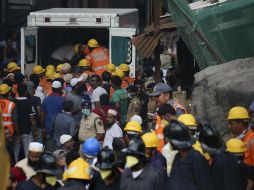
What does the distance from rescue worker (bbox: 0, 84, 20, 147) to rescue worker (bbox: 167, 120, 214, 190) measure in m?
5.95

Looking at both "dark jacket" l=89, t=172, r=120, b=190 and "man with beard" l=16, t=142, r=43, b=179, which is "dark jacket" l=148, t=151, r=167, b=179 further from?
"man with beard" l=16, t=142, r=43, b=179

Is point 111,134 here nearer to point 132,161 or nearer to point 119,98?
point 119,98

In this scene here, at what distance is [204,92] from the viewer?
14.0m

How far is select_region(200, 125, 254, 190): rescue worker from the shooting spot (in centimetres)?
1036

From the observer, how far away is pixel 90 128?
1458 centimetres

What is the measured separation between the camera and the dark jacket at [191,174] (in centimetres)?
1007

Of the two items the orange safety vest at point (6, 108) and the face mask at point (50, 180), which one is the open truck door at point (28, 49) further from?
the face mask at point (50, 180)

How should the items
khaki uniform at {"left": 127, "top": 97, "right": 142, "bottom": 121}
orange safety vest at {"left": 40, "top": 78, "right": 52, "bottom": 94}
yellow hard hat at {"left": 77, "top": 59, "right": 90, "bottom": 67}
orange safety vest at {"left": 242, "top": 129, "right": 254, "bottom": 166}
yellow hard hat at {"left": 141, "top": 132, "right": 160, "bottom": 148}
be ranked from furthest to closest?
yellow hard hat at {"left": 77, "top": 59, "right": 90, "bottom": 67}, orange safety vest at {"left": 40, "top": 78, "right": 52, "bottom": 94}, khaki uniform at {"left": 127, "top": 97, "right": 142, "bottom": 121}, orange safety vest at {"left": 242, "top": 129, "right": 254, "bottom": 166}, yellow hard hat at {"left": 141, "top": 132, "right": 160, "bottom": 148}

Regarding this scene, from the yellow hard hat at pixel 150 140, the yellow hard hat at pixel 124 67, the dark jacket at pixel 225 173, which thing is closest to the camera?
the dark jacket at pixel 225 173

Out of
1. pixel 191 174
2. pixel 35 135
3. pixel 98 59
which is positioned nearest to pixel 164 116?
pixel 191 174

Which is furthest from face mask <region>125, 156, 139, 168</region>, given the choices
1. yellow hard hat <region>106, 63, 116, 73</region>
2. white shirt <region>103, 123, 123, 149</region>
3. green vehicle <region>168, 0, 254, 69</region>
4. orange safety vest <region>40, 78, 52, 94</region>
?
yellow hard hat <region>106, 63, 116, 73</region>

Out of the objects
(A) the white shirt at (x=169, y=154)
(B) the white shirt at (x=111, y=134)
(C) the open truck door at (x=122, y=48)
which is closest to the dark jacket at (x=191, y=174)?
(A) the white shirt at (x=169, y=154)

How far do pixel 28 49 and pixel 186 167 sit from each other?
452 inches

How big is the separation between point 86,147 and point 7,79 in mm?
6995
